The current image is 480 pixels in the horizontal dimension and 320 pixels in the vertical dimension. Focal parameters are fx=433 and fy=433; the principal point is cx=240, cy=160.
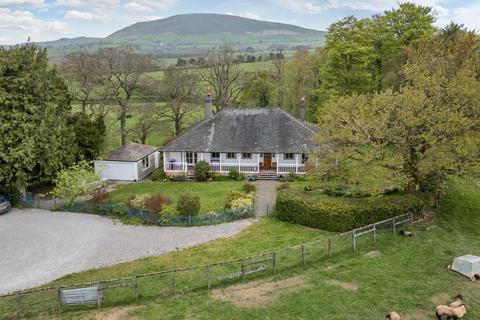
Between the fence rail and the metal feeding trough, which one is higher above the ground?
the metal feeding trough

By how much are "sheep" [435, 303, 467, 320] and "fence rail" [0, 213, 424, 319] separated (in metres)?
6.34

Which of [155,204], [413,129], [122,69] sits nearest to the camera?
[413,129]

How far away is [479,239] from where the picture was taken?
23.4 metres

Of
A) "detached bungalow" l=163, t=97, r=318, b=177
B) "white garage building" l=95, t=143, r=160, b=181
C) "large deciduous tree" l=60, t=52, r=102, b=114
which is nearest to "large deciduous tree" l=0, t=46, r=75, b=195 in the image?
"white garage building" l=95, t=143, r=160, b=181

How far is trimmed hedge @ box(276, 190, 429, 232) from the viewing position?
82.2 feet

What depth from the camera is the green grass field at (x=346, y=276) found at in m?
16.5

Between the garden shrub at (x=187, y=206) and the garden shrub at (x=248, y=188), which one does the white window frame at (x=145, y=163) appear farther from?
the garden shrub at (x=187, y=206)

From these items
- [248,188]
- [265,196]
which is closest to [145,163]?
[248,188]

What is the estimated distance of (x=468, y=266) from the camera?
62.0 feet

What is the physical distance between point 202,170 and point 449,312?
83.1ft

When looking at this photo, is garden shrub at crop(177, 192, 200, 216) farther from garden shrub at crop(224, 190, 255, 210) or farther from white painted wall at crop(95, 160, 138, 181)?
white painted wall at crop(95, 160, 138, 181)

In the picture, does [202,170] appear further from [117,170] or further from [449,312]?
[449,312]

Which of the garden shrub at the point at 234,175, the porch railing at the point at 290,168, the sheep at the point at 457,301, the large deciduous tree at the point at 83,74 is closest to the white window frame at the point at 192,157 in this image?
the garden shrub at the point at 234,175

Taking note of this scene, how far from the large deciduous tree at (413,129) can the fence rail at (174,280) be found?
15.8 ft
